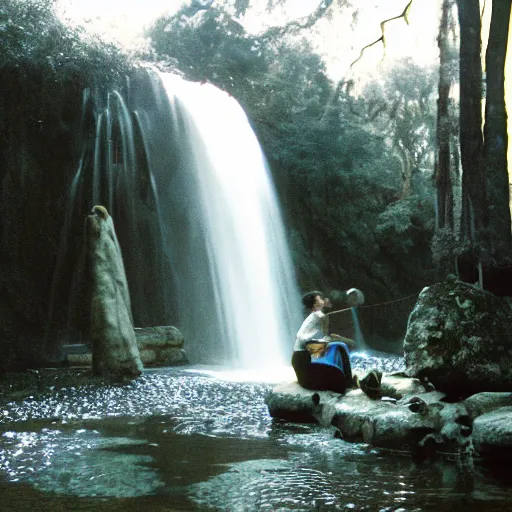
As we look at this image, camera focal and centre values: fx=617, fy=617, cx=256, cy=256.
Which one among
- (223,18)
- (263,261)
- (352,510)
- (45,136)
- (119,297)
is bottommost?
(352,510)

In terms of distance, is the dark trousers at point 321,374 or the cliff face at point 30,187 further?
the cliff face at point 30,187

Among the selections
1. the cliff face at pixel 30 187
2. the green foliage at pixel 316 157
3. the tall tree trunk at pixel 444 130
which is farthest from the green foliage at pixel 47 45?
the tall tree trunk at pixel 444 130

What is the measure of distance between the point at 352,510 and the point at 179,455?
216 centimetres

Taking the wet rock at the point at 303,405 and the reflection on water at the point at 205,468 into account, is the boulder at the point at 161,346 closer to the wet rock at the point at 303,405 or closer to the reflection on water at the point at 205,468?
the reflection on water at the point at 205,468

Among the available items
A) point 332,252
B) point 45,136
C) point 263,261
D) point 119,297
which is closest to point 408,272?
point 332,252

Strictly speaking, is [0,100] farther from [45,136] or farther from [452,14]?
[452,14]

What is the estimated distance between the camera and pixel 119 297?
36.8ft

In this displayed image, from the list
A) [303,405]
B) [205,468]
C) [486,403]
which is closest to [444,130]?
[303,405]

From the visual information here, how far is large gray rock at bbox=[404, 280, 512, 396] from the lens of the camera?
6527 millimetres

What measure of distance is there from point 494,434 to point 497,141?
4.77 metres

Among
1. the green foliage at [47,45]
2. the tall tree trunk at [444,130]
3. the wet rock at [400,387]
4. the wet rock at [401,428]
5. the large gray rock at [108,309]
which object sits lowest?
the wet rock at [401,428]

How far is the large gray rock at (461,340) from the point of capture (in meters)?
6.53

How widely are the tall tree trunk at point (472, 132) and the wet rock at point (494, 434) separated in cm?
336

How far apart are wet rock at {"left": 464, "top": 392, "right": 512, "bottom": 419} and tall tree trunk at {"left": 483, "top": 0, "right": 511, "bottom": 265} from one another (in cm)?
251
